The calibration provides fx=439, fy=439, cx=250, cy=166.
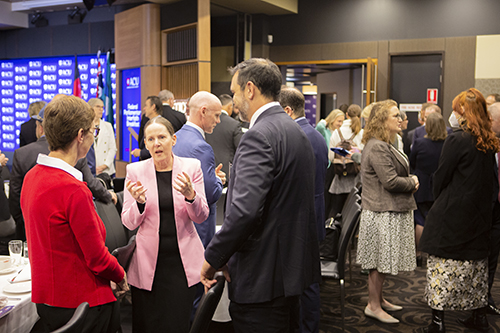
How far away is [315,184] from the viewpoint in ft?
10.5

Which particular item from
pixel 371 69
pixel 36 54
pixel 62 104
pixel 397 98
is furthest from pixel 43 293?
pixel 36 54

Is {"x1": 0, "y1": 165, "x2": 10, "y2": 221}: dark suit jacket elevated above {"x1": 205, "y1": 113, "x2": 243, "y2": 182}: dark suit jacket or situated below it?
below

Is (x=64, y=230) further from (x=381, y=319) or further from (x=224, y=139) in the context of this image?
(x=224, y=139)

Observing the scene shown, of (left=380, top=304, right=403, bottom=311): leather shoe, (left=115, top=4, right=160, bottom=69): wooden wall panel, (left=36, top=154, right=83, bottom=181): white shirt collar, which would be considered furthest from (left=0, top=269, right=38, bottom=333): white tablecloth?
(left=115, top=4, right=160, bottom=69): wooden wall panel

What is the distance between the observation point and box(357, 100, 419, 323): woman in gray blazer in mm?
3490

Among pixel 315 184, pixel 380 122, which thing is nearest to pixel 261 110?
pixel 315 184

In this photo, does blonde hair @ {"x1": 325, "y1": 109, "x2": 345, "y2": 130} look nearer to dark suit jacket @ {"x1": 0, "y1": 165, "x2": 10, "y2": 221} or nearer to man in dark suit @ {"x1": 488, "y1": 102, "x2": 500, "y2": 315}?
man in dark suit @ {"x1": 488, "y1": 102, "x2": 500, "y2": 315}

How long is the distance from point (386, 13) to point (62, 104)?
8.15 m

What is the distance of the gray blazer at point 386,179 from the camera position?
3447mm

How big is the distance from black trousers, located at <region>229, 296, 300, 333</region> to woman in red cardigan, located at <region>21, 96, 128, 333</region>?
560mm

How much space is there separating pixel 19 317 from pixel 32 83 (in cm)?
1060

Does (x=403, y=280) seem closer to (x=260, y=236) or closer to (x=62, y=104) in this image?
(x=260, y=236)

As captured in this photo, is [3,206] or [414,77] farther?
[414,77]

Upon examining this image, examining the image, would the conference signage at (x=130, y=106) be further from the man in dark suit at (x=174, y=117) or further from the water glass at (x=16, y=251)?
the water glass at (x=16, y=251)
